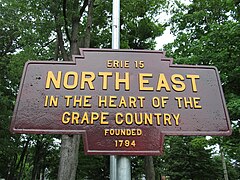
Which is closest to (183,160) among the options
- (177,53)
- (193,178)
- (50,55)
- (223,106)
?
(193,178)

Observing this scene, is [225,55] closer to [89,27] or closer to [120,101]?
[89,27]

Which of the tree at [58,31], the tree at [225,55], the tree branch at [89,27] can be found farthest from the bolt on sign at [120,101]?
the tree branch at [89,27]

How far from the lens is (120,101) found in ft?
8.81

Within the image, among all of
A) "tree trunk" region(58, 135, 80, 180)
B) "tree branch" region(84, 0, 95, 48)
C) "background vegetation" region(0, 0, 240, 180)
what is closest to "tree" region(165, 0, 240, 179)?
"background vegetation" region(0, 0, 240, 180)

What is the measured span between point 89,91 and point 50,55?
36.0 ft

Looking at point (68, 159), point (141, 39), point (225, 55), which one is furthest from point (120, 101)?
point (141, 39)

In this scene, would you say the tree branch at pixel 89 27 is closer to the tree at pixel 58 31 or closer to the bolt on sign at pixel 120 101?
the tree at pixel 58 31

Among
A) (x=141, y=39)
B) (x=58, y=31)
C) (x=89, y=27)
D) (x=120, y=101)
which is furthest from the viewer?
(x=141, y=39)

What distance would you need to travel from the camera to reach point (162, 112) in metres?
2.66

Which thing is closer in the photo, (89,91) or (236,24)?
(89,91)

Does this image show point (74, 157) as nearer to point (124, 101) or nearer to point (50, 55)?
point (124, 101)

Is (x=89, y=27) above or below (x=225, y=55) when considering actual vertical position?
above

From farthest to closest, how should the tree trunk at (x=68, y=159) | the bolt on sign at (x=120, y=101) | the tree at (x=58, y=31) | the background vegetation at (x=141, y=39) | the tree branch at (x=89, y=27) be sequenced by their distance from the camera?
the tree at (x=58, y=31), the tree branch at (x=89, y=27), the background vegetation at (x=141, y=39), the tree trunk at (x=68, y=159), the bolt on sign at (x=120, y=101)

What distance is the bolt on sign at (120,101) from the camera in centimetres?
250
